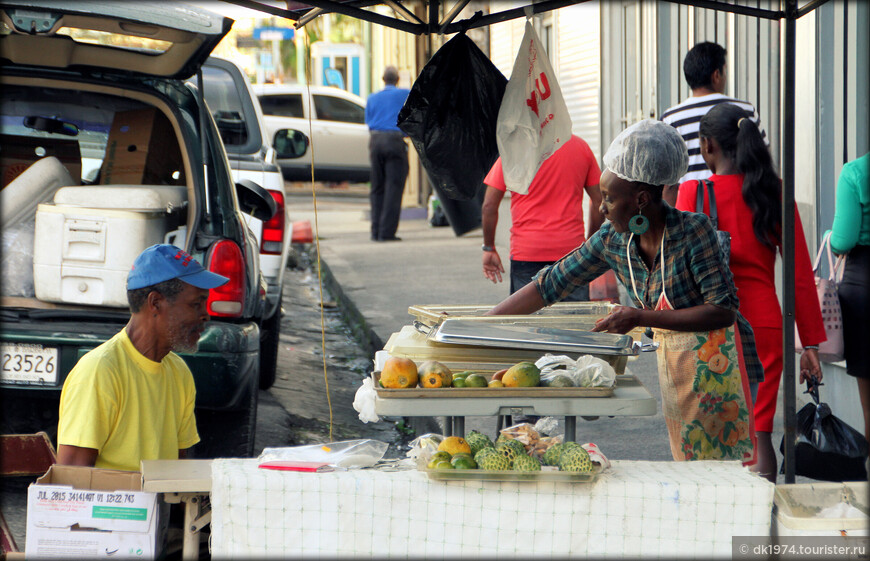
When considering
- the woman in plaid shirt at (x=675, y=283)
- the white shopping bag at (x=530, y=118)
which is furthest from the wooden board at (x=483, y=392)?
the white shopping bag at (x=530, y=118)

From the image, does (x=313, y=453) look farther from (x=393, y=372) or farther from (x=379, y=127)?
(x=379, y=127)

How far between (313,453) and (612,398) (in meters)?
0.80

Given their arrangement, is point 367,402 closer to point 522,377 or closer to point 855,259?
point 522,377

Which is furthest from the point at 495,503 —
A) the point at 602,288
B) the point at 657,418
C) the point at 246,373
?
the point at 657,418

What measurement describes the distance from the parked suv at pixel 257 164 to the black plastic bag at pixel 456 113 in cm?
242

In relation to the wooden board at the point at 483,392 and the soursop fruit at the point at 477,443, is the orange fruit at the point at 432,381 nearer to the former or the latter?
the wooden board at the point at 483,392

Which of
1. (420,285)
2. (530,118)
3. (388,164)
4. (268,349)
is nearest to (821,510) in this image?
(530,118)

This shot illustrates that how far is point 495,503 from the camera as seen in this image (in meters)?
2.42

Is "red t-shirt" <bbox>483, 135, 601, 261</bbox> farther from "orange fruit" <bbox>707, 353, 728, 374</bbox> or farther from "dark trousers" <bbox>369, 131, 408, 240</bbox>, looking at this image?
"dark trousers" <bbox>369, 131, 408, 240</bbox>

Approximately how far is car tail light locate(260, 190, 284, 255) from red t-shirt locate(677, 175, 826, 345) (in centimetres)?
341

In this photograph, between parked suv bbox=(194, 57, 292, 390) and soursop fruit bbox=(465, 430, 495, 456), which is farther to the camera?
parked suv bbox=(194, 57, 292, 390)

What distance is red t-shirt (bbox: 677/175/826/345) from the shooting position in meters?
3.83

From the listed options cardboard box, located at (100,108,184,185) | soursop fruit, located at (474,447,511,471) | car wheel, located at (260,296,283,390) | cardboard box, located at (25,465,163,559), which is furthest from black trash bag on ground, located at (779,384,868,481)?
car wheel, located at (260,296,283,390)

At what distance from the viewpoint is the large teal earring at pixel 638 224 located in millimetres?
3033
